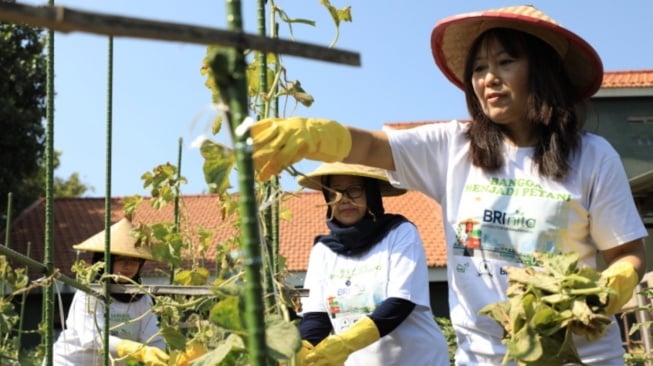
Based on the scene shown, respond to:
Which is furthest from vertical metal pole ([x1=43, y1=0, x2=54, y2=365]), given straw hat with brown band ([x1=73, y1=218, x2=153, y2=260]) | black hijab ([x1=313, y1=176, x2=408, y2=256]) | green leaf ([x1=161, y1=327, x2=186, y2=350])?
straw hat with brown band ([x1=73, y1=218, x2=153, y2=260])

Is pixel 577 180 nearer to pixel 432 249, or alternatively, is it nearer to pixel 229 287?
pixel 229 287

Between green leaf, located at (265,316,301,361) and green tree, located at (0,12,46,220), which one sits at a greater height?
green tree, located at (0,12,46,220)

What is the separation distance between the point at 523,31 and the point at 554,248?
43 cm

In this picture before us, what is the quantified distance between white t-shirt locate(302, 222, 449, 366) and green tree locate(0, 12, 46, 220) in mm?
11838

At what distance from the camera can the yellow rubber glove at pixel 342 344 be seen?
5.63ft

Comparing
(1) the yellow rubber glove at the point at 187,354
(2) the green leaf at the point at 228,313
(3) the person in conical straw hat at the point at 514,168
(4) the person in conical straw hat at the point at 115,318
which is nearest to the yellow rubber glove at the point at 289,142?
(3) the person in conical straw hat at the point at 514,168

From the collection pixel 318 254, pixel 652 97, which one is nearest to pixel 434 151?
pixel 318 254

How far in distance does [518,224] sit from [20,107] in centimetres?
1316

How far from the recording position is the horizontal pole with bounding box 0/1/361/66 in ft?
1.83

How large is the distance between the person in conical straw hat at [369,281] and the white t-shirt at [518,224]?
0.50 m

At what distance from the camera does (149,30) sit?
59 cm

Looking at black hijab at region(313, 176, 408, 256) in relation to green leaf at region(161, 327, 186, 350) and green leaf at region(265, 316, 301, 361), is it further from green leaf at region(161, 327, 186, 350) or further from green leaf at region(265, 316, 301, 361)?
green leaf at region(265, 316, 301, 361)

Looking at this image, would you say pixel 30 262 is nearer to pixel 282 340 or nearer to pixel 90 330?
pixel 282 340

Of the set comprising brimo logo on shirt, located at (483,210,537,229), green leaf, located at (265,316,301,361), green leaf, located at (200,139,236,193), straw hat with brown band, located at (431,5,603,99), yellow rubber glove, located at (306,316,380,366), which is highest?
straw hat with brown band, located at (431,5,603,99)
